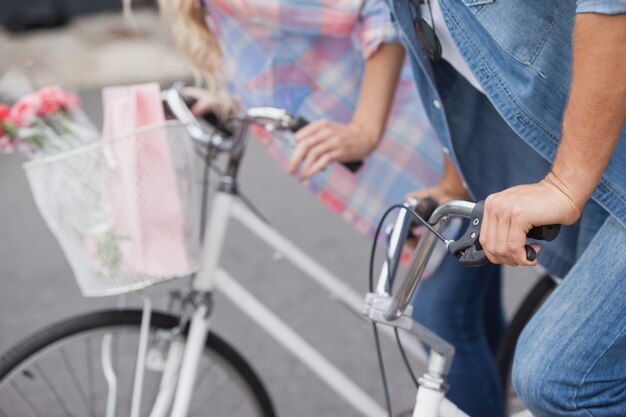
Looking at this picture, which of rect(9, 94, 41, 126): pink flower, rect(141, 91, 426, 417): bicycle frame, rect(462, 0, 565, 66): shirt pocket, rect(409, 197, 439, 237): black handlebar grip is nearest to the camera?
rect(462, 0, 565, 66): shirt pocket

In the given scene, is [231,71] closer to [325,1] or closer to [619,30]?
[325,1]

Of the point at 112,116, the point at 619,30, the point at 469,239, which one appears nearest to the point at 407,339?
the point at 112,116

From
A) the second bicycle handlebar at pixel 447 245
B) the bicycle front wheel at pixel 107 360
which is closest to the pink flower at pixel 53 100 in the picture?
the bicycle front wheel at pixel 107 360

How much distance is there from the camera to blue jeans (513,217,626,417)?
64.9 inches

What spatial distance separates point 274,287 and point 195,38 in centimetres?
204

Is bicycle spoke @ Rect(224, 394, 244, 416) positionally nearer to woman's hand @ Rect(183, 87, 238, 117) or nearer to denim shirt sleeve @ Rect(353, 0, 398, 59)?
woman's hand @ Rect(183, 87, 238, 117)

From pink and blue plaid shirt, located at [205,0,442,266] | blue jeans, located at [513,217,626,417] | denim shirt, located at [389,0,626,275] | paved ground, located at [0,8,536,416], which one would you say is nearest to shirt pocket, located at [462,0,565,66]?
denim shirt, located at [389,0,626,275]

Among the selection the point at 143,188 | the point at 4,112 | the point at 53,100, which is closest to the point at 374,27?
the point at 143,188

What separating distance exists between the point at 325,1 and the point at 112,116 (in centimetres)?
51

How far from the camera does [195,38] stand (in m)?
A: 2.56

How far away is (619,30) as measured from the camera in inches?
57.7

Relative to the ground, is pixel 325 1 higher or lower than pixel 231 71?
higher

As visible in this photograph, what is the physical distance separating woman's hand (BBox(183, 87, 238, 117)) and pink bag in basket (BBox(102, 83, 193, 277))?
23cm

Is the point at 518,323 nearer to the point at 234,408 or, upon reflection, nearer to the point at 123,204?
the point at 234,408
